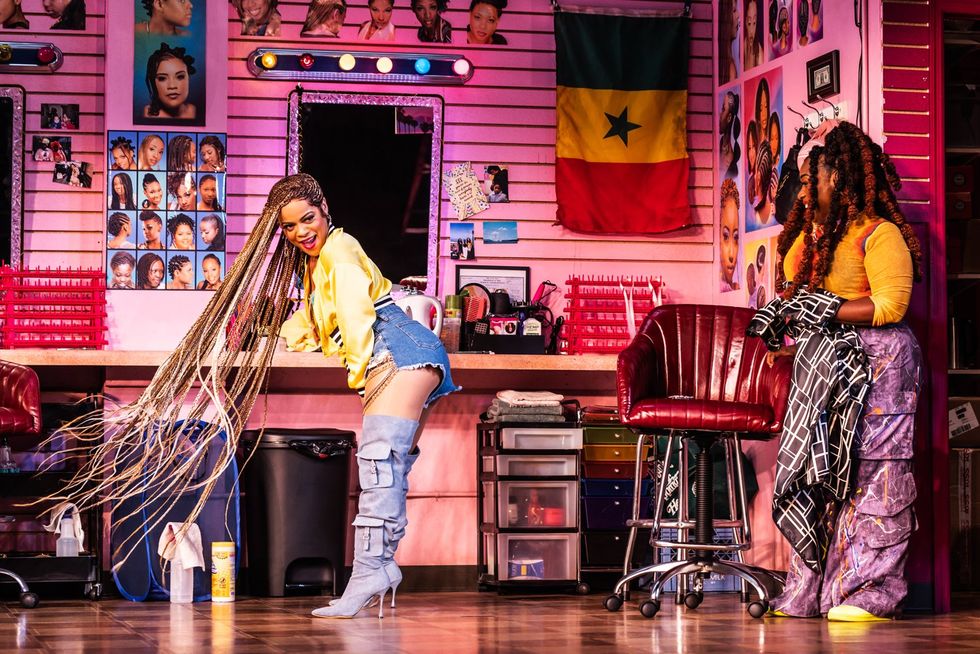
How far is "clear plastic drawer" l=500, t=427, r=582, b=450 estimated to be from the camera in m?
6.09

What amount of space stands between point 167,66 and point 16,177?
0.93 meters

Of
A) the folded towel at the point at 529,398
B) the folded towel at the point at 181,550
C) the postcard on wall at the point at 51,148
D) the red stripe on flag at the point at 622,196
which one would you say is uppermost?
the postcard on wall at the point at 51,148

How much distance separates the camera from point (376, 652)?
3785 millimetres

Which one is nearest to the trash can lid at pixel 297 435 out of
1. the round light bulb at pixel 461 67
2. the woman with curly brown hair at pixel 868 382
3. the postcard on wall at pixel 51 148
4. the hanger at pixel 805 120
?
the postcard on wall at pixel 51 148

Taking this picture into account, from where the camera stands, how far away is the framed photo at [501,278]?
6840 mm

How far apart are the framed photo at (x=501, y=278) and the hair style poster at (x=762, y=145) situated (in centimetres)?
118

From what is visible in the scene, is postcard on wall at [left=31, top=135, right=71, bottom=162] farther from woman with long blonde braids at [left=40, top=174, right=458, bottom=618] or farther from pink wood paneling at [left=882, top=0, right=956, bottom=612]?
pink wood paneling at [left=882, top=0, right=956, bottom=612]

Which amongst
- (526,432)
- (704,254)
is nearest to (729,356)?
(526,432)

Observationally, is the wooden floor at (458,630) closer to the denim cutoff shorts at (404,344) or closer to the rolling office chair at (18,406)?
the rolling office chair at (18,406)

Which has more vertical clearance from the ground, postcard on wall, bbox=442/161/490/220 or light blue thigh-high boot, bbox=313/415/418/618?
postcard on wall, bbox=442/161/490/220

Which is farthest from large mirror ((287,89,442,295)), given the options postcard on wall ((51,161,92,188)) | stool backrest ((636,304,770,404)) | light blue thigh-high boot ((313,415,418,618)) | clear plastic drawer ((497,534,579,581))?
light blue thigh-high boot ((313,415,418,618))

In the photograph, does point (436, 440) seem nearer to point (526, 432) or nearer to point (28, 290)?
point (526, 432)

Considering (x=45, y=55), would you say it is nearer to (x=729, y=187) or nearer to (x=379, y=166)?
(x=379, y=166)

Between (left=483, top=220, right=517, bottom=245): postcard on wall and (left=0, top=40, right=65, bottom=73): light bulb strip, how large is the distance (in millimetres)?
2335
